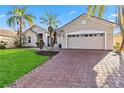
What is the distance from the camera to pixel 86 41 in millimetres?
22688

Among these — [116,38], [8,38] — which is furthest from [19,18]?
[116,38]

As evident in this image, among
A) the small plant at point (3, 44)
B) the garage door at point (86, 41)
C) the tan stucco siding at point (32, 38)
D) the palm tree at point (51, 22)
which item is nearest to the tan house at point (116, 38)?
the garage door at point (86, 41)

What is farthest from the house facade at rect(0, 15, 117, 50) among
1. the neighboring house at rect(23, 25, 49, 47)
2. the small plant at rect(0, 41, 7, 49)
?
the small plant at rect(0, 41, 7, 49)

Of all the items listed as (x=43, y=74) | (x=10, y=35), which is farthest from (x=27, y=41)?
(x=43, y=74)

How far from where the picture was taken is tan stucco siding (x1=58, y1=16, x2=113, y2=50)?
22062mm

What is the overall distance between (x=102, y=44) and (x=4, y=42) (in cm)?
1280

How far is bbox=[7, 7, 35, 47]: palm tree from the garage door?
7653mm

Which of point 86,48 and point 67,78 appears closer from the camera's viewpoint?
point 67,78

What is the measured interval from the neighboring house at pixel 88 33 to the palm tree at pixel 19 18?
253 inches

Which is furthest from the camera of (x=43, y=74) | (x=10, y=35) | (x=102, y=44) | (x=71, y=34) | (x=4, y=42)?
(x=10, y=35)

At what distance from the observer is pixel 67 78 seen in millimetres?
8484

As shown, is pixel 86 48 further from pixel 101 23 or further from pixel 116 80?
pixel 116 80
